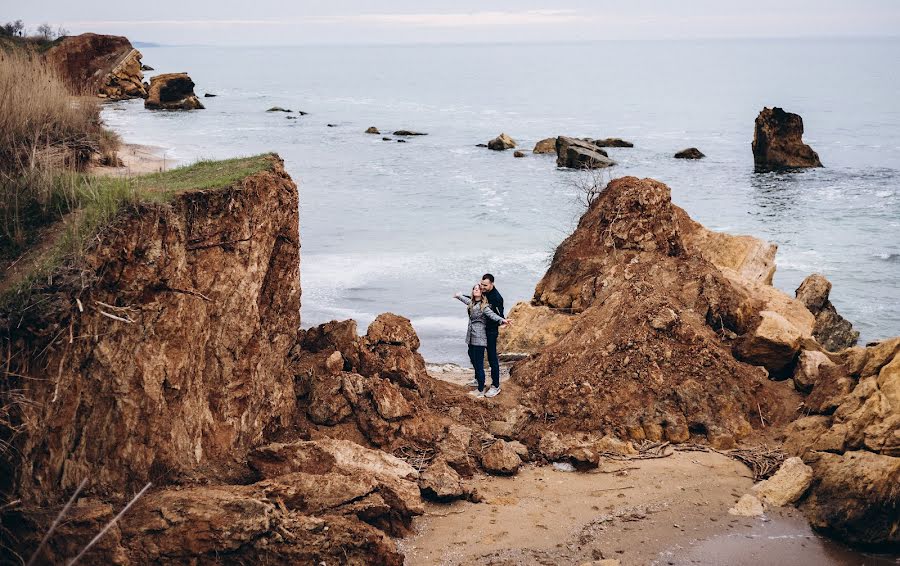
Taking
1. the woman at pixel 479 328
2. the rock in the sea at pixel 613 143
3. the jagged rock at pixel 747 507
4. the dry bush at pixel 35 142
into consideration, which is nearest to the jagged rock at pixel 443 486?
the woman at pixel 479 328

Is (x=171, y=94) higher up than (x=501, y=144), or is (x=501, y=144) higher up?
(x=171, y=94)

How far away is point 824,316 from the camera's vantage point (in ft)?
65.5

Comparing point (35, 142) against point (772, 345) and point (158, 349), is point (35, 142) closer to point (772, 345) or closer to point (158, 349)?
point (158, 349)

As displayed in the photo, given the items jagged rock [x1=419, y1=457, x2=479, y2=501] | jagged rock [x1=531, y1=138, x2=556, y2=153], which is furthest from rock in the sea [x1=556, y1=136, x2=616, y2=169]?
jagged rock [x1=419, y1=457, x2=479, y2=501]

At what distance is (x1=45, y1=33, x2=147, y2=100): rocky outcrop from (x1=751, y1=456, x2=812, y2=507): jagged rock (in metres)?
43.6

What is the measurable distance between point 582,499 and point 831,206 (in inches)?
1372

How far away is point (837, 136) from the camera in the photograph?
2562 inches

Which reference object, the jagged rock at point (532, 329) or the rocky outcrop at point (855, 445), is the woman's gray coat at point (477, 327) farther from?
the rocky outcrop at point (855, 445)

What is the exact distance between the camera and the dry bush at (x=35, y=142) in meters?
9.80

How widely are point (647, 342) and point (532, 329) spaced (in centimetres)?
316

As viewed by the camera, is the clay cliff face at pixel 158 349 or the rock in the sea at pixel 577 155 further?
the rock in the sea at pixel 577 155

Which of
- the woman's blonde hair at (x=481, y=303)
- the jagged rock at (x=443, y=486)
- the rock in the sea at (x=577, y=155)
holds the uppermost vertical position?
the rock in the sea at (x=577, y=155)

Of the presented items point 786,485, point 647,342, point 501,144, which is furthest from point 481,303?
point 501,144

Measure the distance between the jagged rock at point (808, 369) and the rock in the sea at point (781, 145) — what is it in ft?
133
